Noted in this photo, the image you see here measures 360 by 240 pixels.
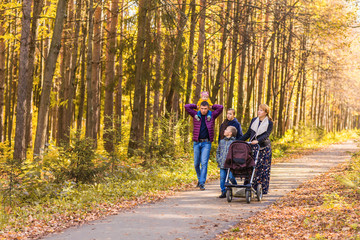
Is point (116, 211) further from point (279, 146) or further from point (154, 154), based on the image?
point (279, 146)

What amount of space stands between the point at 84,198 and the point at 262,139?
4115 millimetres

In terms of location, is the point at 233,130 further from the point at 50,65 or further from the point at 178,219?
the point at 50,65

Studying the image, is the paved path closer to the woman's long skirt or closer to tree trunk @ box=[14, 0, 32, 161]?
the woman's long skirt

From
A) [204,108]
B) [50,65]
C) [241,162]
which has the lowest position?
[241,162]

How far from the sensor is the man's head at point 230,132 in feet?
32.9

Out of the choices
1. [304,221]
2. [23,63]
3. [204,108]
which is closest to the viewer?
[304,221]

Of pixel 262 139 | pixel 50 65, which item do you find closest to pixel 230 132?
pixel 262 139

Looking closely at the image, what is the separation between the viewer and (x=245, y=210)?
8.50 meters

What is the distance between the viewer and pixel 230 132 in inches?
395

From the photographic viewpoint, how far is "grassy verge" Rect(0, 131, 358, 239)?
282 inches

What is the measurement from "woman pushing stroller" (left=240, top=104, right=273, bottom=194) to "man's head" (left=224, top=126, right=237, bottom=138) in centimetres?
24

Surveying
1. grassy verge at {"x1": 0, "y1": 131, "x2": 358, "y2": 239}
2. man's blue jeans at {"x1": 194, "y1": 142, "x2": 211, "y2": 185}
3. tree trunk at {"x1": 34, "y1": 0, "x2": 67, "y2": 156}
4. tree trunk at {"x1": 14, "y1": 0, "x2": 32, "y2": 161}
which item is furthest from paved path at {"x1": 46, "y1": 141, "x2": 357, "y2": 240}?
tree trunk at {"x1": 14, "y1": 0, "x2": 32, "y2": 161}

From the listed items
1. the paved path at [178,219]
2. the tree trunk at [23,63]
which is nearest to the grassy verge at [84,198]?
the paved path at [178,219]

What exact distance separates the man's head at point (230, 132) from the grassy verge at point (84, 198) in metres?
2.07
